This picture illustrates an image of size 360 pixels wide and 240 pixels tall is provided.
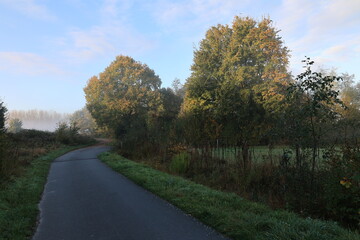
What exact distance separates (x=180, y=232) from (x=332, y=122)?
4913 mm

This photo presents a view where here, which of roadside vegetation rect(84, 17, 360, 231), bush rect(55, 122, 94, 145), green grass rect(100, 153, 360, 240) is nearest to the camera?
green grass rect(100, 153, 360, 240)

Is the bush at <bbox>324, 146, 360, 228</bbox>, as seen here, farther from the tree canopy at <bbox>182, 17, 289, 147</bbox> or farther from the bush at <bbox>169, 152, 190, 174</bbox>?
the tree canopy at <bbox>182, 17, 289, 147</bbox>

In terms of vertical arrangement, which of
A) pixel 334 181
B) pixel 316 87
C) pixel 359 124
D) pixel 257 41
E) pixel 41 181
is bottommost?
pixel 41 181

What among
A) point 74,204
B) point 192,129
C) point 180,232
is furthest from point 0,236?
point 192,129

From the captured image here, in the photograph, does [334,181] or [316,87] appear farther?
[316,87]

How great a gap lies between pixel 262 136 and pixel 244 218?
437cm

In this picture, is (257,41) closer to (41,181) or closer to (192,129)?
(192,129)

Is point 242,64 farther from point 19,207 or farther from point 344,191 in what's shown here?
point 19,207

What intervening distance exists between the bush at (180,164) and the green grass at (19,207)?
19.0 ft

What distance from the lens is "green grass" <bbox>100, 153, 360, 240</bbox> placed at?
427 cm

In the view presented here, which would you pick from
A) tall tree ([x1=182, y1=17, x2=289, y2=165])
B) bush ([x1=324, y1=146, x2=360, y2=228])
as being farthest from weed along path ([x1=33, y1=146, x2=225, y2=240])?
tall tree ([x1=182, y1=17, x2=289, y2=165])

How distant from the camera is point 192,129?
13305 mm

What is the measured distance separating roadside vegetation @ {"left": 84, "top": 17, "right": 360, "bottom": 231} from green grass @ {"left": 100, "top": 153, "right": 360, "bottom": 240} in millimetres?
794

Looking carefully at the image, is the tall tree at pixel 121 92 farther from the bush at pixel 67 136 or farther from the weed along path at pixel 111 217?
→ the weed along path at pixel 111 217
